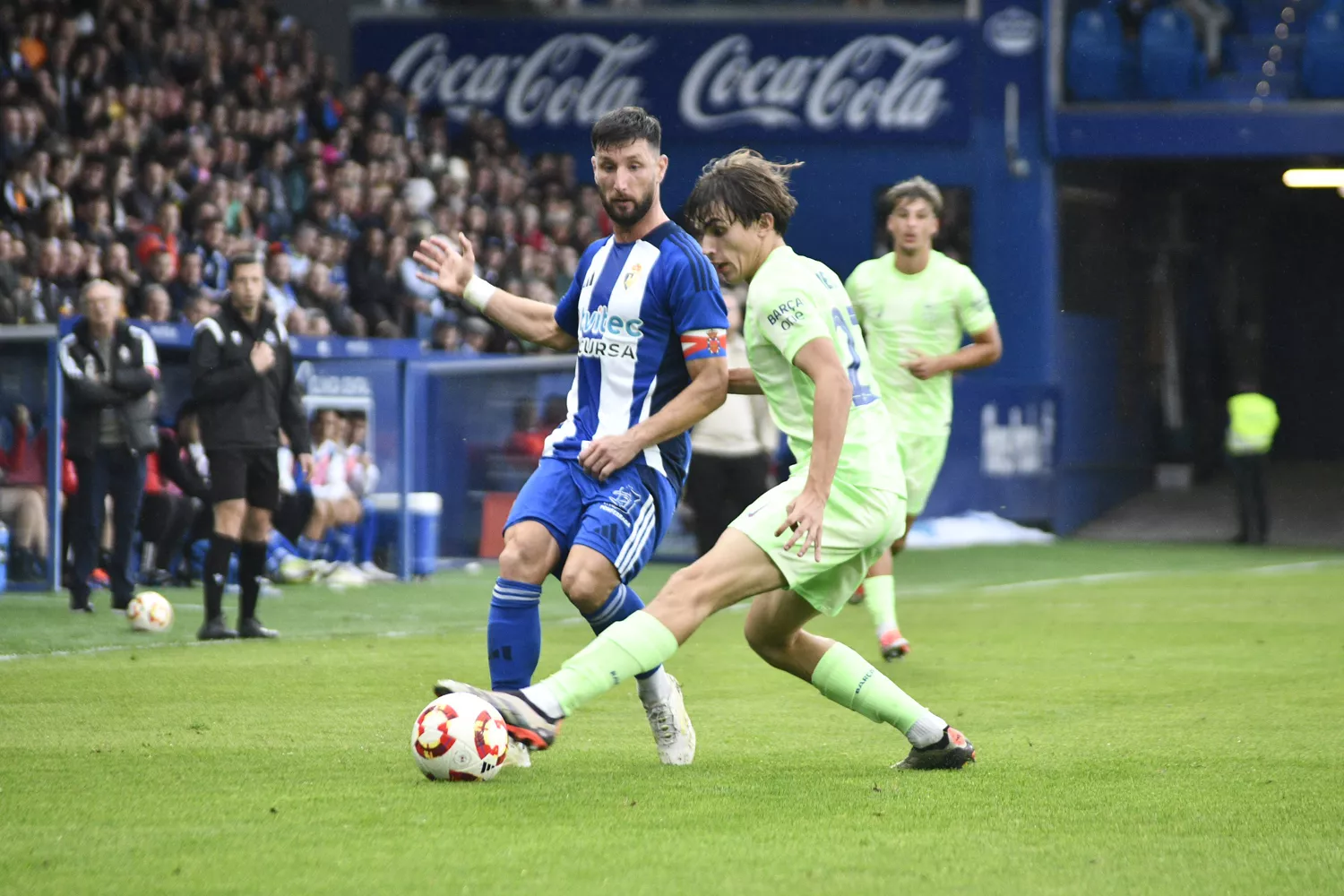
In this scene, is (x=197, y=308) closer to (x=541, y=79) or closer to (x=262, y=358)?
(x=262, y=358)

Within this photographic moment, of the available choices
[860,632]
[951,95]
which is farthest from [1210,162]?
[860,632]

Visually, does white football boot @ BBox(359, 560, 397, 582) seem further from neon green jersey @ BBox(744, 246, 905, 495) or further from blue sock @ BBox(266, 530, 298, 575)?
neon green jersey @ BBox(744, 246, 905, 495)

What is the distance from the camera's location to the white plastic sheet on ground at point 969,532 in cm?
2136

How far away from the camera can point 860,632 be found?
11.8 meters

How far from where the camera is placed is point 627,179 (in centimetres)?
622

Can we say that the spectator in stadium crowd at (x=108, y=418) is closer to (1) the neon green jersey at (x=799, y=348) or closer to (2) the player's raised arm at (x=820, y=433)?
(1) the neon green jersey at (x=799, y=348)

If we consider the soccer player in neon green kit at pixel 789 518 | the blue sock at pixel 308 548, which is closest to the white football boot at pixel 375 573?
the blue sock at pixel 308 548

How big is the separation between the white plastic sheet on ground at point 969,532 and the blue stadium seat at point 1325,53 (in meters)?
6.82

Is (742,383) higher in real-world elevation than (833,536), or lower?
higher

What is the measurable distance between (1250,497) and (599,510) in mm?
19281

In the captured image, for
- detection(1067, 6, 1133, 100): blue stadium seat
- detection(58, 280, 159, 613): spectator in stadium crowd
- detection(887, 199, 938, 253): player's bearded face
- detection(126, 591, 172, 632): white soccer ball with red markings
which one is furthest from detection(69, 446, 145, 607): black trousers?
detection(1067, 6, 1133, 100): blue stadium seat

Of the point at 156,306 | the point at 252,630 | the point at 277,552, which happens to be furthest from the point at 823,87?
the point at 252,630

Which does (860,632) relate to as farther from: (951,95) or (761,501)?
(951,95)

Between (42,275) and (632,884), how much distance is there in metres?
13.1
